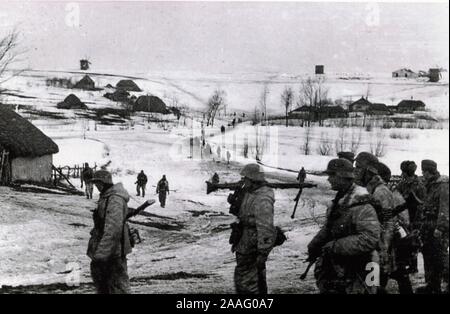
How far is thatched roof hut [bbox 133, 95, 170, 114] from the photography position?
138ft

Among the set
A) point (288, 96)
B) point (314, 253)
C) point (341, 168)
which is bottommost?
point (314, 253)

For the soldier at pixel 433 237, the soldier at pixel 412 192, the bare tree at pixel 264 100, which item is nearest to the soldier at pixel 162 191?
the soldier at pixel 412 192

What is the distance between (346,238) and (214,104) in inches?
1435

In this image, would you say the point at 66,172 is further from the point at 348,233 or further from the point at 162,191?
the point at 348,233

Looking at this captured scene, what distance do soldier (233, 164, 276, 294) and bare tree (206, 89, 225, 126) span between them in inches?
1239

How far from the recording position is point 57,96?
4803cm

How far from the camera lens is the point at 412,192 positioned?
7.12 meters

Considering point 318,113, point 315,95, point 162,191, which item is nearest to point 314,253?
point 162,191

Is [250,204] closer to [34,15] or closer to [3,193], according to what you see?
[34,15]

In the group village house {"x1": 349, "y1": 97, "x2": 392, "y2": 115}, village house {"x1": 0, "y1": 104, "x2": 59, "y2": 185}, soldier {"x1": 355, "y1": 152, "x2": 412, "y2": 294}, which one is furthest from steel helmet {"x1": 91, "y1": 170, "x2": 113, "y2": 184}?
village house {"x1": 349, "y1": 97, "x2": 392, "y2": 115}

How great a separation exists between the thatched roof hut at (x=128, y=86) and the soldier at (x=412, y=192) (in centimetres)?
3695

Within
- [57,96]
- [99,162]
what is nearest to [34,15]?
[99,162]

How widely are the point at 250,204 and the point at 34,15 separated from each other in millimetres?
7019

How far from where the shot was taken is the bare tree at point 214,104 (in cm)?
3859
